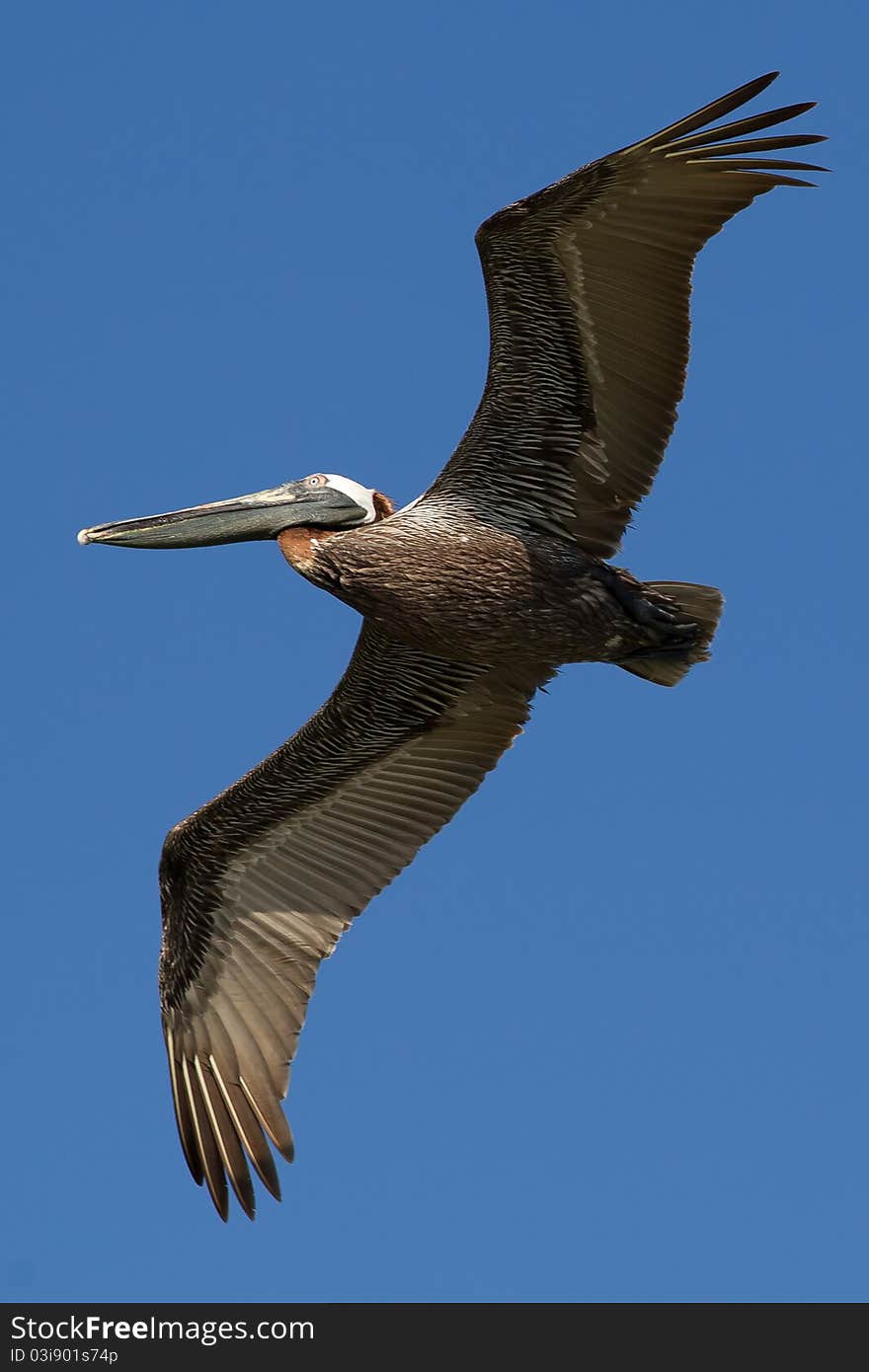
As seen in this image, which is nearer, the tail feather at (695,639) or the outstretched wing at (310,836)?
the tail feather at (695,639)

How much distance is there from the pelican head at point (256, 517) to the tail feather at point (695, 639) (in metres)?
1.93

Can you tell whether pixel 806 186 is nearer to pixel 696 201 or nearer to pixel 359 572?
pixel 696 201

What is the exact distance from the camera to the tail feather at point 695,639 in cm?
1341

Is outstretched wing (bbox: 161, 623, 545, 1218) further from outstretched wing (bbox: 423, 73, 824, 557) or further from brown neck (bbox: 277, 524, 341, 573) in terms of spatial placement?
outstretched wing (bbox: 423, 73, 824, 557)

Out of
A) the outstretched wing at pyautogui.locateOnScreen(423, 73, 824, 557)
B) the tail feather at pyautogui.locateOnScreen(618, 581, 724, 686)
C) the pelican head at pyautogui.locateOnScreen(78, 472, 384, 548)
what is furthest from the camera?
the pelican head at pyautogui.locateOnScreen(78, 472, 384, 548)

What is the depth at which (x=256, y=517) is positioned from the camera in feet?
46.6

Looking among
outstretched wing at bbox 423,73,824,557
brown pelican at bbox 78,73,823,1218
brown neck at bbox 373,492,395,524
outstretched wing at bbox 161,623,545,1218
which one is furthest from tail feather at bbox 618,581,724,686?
brown neck at bbox 373,492,395,524

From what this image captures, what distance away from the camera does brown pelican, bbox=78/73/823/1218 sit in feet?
41.5

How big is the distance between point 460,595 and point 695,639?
138 centimetres

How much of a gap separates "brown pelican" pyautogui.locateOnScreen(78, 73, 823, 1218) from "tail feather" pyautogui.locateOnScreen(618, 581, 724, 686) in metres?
0.01

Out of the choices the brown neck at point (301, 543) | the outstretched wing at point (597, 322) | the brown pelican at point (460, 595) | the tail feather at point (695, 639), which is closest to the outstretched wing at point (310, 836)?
the brown pelican at point (460, 595)

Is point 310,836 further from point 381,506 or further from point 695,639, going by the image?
point 695,639

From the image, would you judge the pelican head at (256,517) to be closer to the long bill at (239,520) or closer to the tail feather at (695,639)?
the long bill at (239,520)

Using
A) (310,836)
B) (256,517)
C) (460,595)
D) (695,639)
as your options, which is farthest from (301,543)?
(695,639)
